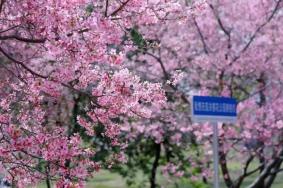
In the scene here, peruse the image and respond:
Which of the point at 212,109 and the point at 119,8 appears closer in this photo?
the point at 119,8

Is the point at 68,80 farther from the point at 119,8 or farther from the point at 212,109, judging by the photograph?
the point at 212,109

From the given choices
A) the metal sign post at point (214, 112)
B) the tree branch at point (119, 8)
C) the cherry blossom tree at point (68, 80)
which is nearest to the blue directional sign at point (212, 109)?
the metal sign post at point (214, 112)

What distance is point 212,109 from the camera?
528 centimetres

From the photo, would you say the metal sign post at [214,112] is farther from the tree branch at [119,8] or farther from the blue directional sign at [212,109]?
the tree branch at [119,8]

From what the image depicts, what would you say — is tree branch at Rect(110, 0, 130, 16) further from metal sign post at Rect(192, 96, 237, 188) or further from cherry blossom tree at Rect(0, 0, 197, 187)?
metal sign post at Rect(192, 96, 237, 188)

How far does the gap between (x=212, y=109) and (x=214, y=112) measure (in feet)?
0.11

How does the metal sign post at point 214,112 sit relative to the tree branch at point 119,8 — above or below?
below

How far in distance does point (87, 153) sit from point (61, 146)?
320 millimetres

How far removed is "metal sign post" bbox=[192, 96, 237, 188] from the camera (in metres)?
5.09

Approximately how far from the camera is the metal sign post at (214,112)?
5.09 metres

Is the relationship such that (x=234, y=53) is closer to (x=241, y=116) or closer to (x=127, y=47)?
(x=241, y=116)

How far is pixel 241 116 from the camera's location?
897 centimetres

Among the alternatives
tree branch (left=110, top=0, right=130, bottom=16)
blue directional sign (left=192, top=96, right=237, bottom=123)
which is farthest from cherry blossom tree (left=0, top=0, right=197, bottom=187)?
blue directional sign (left=192, top=96, right=237, bottom=123)

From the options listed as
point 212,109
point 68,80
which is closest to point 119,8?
point 68,80
